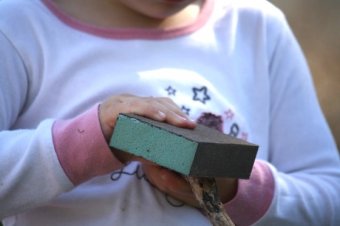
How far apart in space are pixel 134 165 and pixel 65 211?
0.40 feet

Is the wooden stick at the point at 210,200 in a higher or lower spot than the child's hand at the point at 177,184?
higher

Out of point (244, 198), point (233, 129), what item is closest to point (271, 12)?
point (233, 129)

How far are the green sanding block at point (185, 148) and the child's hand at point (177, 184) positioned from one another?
9 cm

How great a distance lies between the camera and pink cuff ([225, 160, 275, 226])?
41.1 inches

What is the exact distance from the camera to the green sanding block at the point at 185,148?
0.77 metres

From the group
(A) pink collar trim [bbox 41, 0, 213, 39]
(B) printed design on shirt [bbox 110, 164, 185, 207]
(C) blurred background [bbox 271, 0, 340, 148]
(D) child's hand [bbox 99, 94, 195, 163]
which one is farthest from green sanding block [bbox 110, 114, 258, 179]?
(C) blurred background [bbox 271, 0, 340, 148]

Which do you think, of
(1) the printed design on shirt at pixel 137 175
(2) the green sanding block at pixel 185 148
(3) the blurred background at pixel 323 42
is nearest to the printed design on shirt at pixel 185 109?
(1) the printed design on shirt at pixel 137 175

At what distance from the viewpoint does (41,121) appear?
1079 mm

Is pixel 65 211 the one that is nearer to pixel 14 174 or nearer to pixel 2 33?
pixel 14 174

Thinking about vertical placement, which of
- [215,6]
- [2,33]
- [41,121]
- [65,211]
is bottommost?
[65,211]

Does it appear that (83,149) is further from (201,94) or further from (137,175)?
(201,94)

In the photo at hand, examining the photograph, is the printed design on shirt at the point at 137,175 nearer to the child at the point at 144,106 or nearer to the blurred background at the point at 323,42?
the child at the point at 144,106

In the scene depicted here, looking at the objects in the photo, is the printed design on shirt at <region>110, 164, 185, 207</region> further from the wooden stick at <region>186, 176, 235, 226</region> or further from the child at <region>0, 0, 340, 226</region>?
the wooden stick at <region>186, 176, 235, 226</region>

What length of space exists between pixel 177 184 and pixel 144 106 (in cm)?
13
